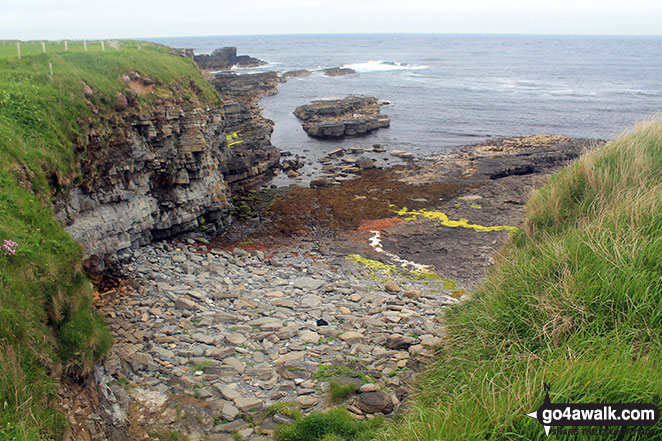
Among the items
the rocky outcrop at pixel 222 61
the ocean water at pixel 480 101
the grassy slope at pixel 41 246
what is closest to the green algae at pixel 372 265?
the grassy slope at pixel 41 246

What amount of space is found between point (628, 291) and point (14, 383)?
928 centimetres

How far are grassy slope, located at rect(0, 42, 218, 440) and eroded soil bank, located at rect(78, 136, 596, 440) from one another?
4.73 feet

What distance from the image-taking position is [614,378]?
16.5ft

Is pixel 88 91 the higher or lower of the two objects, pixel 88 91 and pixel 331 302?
the higher

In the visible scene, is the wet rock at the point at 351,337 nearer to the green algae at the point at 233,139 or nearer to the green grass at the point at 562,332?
the green grass at the point at 562,332

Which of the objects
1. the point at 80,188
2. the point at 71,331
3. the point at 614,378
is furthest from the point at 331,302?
the point at 614,378

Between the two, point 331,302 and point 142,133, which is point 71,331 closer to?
point 331,302

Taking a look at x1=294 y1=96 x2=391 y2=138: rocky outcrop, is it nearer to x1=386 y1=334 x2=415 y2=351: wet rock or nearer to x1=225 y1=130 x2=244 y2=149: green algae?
x1=225 y1=130 x2=244 y2=149: green algae

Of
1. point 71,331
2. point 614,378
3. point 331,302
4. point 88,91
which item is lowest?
point 331,302

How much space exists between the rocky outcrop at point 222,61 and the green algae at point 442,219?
94091mm

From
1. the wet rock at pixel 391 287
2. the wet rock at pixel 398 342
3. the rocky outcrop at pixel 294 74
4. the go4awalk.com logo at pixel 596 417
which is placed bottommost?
the wet rock at pixel 391 287

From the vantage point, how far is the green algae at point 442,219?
28.0 m

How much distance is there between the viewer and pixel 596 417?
4746 millimetres

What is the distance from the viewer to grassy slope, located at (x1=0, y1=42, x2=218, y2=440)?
7480mm
